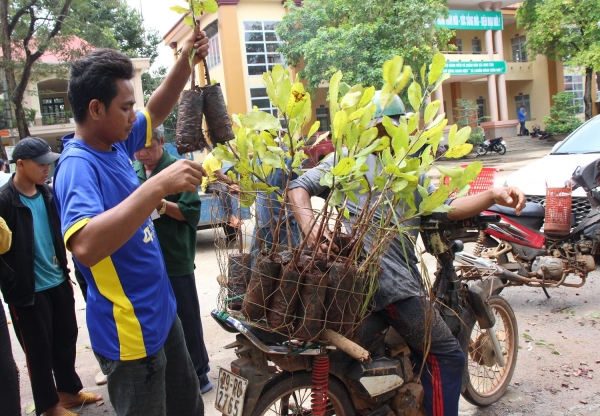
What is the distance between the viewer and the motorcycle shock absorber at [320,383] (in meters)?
2.12

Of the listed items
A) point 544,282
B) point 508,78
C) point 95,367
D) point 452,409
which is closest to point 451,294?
point 452,409

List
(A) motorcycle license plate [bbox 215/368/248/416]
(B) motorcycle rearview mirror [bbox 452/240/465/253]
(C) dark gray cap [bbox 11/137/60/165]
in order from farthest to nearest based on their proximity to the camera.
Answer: (C) dark gray cap [bbox 11/137/60/165]
(B) motorcycle rearview mirror [bbox 452/240/465/253]
(A) motorcycle license plate [bbox 215/368/248/416]

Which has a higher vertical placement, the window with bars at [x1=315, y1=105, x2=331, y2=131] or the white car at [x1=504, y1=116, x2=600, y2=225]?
the window with bars at [x1=315, y1=105, x2=331, y2=131]

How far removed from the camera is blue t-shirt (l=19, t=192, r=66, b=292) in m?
3.12

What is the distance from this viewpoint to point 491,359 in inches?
121

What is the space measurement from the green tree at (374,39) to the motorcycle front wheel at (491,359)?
48.2 feet

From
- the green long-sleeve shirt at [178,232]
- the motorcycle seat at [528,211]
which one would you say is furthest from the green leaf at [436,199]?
the motorcycle seat at [528,211]

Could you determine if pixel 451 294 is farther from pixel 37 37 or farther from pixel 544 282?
pixel 37 37

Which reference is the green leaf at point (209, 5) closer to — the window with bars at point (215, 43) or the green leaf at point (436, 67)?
the green leaf at point (436, 67)

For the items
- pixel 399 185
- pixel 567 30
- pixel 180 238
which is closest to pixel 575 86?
pixel 567 30

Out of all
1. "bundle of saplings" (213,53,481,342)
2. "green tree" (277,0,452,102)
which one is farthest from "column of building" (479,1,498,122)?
"bundle of saplings" (213,53,481,342)

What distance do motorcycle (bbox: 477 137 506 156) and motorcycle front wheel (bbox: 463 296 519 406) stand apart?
2107 centimetres

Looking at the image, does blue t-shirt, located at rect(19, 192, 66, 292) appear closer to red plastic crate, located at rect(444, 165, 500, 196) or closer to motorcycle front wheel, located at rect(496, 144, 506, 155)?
red plastic crate, located at rect(444, 165, 500, 196)

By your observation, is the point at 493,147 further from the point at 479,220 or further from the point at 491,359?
the point at 479,220
